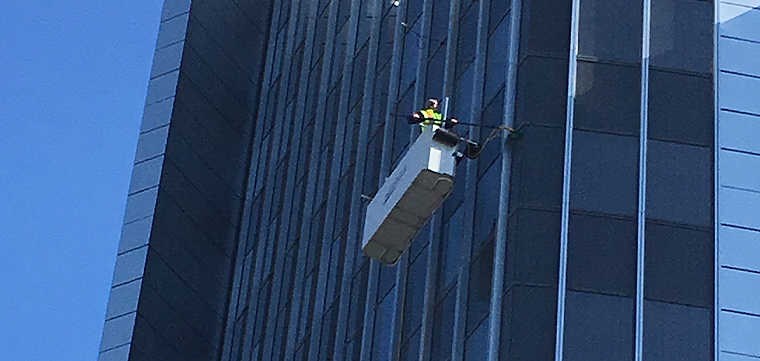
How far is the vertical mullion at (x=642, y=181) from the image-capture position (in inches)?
1344

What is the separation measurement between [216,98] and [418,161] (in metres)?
29.3

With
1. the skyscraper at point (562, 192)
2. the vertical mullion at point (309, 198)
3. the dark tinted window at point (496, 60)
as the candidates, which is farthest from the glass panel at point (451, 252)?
the vertical mullion at point (309, 198)

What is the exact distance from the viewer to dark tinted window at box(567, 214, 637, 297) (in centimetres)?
3459

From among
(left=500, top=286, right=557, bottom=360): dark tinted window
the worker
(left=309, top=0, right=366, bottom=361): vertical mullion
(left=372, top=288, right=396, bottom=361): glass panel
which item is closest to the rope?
the worker

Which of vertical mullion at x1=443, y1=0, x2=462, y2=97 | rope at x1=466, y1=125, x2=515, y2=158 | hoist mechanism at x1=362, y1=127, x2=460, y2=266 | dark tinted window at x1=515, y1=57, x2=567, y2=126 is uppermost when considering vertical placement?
vertical mullion at x1=443, y1=0, x2=462, y2=97

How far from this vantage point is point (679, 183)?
3594cm

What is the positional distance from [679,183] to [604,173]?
1.51 metres

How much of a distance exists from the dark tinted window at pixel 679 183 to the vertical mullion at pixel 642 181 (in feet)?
0.45

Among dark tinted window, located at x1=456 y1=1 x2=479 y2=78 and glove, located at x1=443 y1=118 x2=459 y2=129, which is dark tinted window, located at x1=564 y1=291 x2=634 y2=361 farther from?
dark tinted window, located at x1=456 y1=1 x2=479 y2=78

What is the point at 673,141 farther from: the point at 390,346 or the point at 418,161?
the point at 390,346

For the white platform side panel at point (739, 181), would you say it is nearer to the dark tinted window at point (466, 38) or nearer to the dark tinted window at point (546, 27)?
the dark tinted window at point (546, 27)

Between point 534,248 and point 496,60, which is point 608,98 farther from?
point 534,248

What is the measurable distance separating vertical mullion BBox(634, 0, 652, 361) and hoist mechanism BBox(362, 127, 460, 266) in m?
3.67

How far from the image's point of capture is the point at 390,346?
1575 inches
